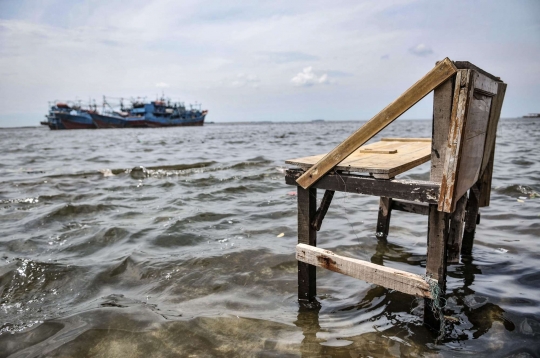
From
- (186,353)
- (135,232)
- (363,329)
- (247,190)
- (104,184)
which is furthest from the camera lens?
(104,184)

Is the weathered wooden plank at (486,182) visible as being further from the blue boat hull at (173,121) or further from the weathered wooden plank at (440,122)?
the blue boat hull at (173,121)

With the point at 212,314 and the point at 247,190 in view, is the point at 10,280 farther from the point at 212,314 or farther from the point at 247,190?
the point at 247,190

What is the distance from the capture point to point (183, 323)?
382 centimetres

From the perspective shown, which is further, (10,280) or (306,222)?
(10,280)

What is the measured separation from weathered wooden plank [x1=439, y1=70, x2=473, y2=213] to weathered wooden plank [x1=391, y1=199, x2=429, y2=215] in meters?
2.30

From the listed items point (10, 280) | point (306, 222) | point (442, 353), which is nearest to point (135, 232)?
point (10, 280)

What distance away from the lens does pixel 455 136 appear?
256 centimetres

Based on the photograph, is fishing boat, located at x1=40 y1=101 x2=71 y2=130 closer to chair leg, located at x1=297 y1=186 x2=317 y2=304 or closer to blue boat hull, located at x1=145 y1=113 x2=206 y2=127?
blue boat hull, located at x1=145 y1=113 x2=206 y2=127

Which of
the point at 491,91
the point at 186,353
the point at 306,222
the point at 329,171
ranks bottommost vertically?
the point at 186,353

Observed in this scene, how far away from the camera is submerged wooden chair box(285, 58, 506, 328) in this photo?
2574 millimetres

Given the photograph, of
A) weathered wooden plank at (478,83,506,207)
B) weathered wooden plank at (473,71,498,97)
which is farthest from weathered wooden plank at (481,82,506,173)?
weathered wooden plank at (473,71,498,97)

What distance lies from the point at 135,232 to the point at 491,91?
6.30 m

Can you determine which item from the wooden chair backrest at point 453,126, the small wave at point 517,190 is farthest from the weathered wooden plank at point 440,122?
the small wave at point 517,190

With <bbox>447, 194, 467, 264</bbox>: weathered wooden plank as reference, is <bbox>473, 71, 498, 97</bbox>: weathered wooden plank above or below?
above
